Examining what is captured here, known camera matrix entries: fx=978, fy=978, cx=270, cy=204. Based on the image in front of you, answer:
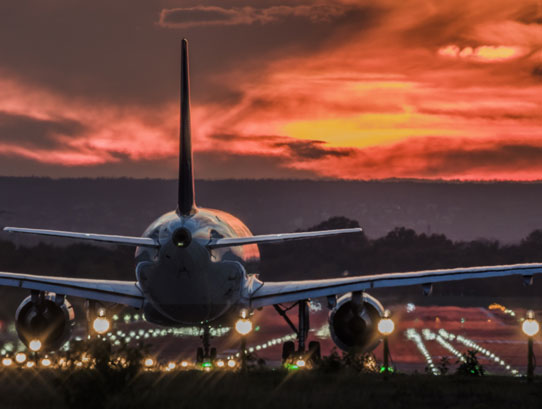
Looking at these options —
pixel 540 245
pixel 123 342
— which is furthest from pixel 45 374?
pixel 540 245

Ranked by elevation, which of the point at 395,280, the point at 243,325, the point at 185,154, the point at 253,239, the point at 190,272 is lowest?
the point at 243,325

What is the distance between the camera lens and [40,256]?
370 feet

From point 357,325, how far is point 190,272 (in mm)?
7632

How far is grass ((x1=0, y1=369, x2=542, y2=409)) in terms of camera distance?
2773 centimetres

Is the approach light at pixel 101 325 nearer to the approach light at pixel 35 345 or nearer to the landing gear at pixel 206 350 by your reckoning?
the approach light at pixel 35 345

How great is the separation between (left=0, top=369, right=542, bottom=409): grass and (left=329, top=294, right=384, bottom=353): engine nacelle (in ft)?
20.6

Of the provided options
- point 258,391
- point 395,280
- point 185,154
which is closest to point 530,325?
point 395,280

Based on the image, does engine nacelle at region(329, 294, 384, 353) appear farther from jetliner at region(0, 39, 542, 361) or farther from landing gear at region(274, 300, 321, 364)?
landing gear at region(274, 300, 321, 364)

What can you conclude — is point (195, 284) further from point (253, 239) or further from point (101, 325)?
point (253, 239)

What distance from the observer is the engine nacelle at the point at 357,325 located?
40.3 meters

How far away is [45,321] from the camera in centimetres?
4247

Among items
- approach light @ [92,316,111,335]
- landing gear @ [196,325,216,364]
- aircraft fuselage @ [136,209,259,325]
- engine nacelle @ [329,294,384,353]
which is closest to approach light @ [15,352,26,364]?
approach light @ [92,316,111,335]

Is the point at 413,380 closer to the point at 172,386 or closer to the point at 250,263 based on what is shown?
the point at 172,386

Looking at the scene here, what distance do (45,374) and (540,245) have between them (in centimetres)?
12359
